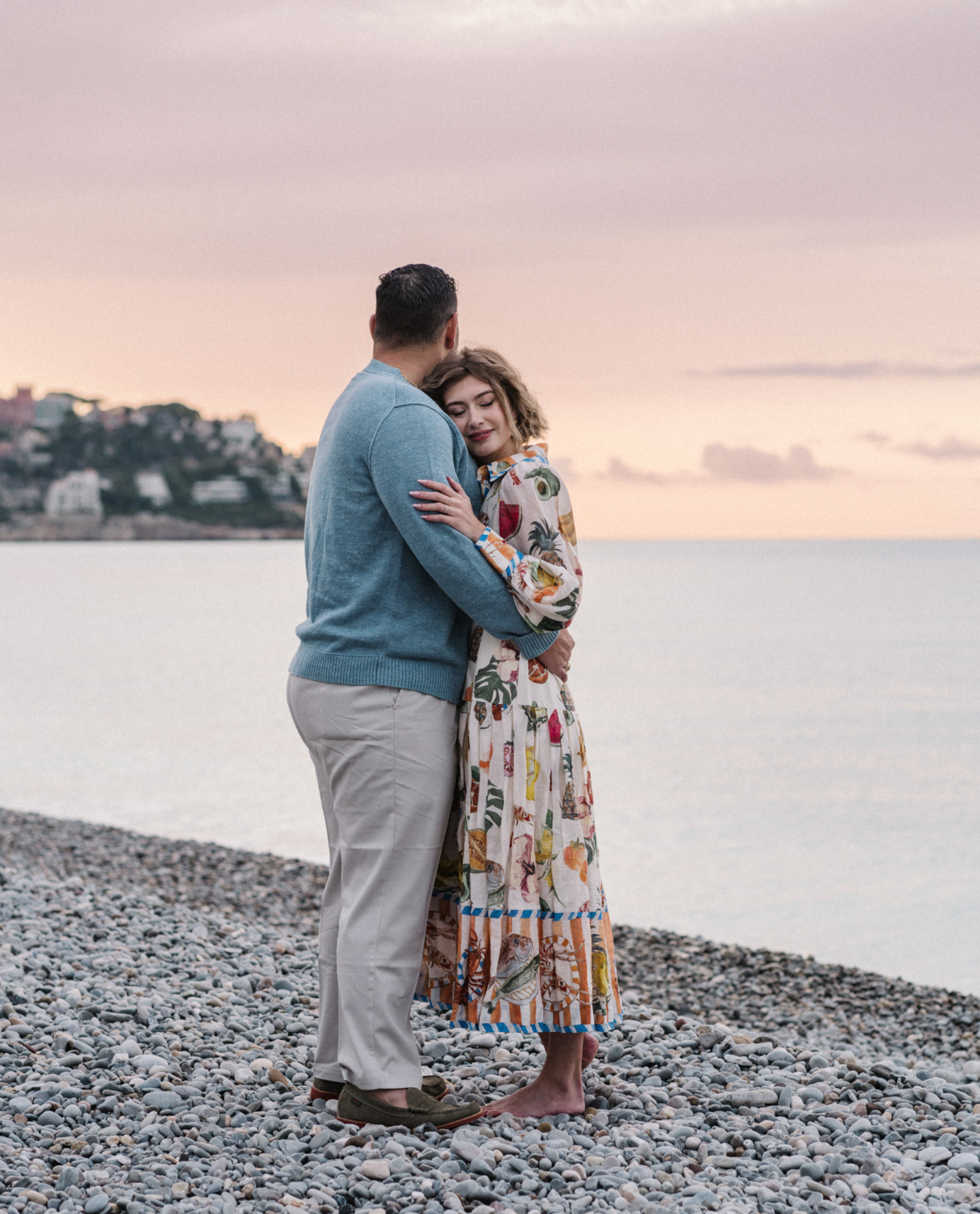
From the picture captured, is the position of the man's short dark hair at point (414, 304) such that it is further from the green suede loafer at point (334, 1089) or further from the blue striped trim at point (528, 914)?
the green suede loafer at point (334, 1089)

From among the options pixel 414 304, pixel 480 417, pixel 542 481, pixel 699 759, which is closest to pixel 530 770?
pixel 542 481

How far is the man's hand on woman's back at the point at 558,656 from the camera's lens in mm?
3600

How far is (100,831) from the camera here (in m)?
11.3

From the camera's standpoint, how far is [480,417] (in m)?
3.62

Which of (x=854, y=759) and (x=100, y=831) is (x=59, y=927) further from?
(x=854, y=759)

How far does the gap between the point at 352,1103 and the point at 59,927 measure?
2.92 metres

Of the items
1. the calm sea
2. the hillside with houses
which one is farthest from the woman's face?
the hillside with houses

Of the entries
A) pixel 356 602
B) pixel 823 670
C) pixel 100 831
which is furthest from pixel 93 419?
pixel 356 602

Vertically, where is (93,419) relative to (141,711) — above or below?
above

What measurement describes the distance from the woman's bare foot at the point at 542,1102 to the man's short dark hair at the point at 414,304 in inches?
86.4

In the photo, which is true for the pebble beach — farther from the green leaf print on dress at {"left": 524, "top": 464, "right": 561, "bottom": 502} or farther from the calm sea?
the calm sea

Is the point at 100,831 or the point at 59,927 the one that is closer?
the point at 59,927

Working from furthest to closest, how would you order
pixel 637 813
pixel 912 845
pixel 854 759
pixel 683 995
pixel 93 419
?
pixel 93 419
pixel 854 759
pixel 637 813
pixel 912 845
pixel 683 995

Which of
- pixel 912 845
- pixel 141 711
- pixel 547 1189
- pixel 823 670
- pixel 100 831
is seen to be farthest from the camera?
pixel 823 670
